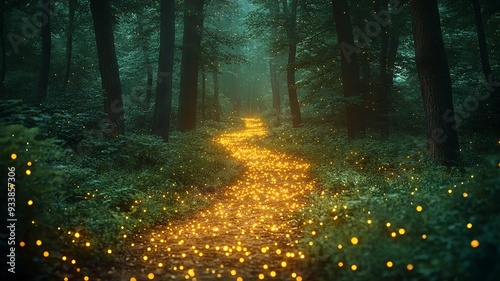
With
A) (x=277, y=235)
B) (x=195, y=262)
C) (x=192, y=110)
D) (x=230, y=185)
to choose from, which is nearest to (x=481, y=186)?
(x=277, y=235)

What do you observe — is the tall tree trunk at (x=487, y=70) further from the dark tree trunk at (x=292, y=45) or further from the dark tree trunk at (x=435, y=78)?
the dark tree trunk at (x=292, y=45)

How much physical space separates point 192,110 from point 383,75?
10.8 metres

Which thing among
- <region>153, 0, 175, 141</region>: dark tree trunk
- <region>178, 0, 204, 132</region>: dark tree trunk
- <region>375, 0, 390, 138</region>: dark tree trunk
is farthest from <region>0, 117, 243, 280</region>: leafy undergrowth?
<region>375, 0, 390, 138</region>: dark tree trunk

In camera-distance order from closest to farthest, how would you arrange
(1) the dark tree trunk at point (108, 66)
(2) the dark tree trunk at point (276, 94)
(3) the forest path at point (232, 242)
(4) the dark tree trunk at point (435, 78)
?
1. (3) the forest path at point (232, 242)
2. (4) the dark tree trunk at point (435, 78)
3. (1) the dark tree trunk at point (108, 66)
4. (2) the dark tree trunk at point (276, 94)

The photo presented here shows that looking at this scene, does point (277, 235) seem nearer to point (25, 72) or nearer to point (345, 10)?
point (345, 10)

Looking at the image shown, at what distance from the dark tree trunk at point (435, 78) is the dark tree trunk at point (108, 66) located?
10323 mm

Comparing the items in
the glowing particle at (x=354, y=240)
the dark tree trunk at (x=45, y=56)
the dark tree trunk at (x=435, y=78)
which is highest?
the dark tree trunk at (x=45, y=56)

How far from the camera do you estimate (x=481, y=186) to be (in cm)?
452

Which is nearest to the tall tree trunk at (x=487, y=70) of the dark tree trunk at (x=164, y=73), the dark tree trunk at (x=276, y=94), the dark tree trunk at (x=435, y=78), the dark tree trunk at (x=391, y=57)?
the dark tree trunk at (x=391, y=57)

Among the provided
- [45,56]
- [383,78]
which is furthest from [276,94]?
[45,56]

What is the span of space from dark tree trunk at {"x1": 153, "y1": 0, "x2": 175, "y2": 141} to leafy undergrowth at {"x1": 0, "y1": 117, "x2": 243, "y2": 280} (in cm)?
174

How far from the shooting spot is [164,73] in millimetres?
15352

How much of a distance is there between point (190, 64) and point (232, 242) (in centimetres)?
1407

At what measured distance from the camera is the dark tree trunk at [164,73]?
15.2 m
